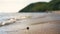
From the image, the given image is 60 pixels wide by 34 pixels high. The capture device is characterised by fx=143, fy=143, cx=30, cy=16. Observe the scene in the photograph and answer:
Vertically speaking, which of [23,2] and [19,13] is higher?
[23,2]

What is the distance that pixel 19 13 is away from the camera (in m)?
2.87

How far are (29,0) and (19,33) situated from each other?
146 centimetres

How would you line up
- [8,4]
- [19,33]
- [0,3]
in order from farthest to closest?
1. [8,4]
2. [0,3]
3. [19,33]

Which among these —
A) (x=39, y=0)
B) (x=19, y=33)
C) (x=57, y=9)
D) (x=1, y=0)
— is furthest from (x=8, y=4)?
(x=19, y=33)

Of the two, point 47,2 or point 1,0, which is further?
point 47,2

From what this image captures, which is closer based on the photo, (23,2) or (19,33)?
(19,33)

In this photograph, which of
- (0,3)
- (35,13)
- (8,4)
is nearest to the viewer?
(0,3)

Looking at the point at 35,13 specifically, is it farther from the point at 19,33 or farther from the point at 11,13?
the point at 19,33

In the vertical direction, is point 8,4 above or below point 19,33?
above

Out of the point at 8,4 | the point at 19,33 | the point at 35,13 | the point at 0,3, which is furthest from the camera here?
the point at 35,13

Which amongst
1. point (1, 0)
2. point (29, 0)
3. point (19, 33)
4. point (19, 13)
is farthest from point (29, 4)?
point (19, 33)

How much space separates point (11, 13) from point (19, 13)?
0.20 m

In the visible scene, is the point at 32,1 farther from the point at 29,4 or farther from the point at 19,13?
the point at 19,13

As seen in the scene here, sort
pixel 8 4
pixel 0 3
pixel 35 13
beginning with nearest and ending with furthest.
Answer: pixel 0 3, pixel 8 4, pixel 35 13
